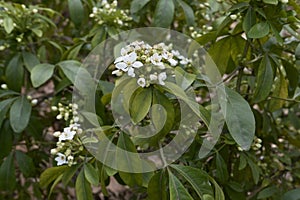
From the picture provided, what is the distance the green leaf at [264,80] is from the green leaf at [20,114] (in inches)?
26.3

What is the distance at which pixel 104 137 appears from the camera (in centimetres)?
114

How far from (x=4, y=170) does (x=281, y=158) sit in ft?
2.96

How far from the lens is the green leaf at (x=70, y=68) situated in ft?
4.80

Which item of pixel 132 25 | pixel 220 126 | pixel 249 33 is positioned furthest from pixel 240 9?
pixel 132 25

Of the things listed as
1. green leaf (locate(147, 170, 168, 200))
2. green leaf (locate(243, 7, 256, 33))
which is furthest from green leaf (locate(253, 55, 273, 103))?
green leaf (locate(147, 170, 168, 200))

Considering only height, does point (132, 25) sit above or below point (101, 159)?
below

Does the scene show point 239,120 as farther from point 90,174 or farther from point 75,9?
point 75,9

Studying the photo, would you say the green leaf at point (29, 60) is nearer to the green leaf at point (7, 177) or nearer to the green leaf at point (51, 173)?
the green leaf at point (7, 177)

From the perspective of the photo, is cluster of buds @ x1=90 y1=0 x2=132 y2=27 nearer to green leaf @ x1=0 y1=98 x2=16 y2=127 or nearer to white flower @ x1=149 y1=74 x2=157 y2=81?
green leaf @ x1=0 y1=98 x2=16 y2=127

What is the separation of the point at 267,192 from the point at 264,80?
347mm

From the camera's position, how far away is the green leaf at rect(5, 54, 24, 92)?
1.62m

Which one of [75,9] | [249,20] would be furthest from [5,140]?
[249,20]

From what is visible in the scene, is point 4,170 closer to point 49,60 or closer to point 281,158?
point 49,60

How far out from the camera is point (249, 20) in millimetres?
1260
